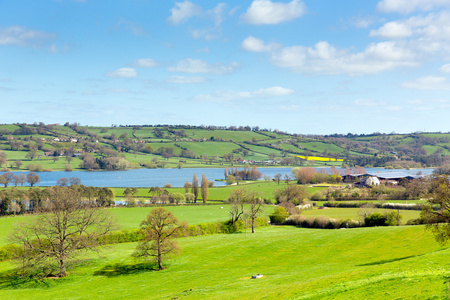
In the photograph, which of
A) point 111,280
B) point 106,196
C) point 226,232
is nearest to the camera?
point 111,280

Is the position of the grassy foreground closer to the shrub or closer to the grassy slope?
the shrub

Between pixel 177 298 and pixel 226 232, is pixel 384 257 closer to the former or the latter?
pixel 177 298

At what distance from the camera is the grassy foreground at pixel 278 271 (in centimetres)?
2295

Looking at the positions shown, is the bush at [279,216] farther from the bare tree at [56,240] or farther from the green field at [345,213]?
the bare tree at [56,240]

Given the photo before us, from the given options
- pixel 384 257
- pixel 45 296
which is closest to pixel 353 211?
pixel 384 257

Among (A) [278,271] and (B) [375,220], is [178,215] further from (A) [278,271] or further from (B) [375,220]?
(A) [278,271]

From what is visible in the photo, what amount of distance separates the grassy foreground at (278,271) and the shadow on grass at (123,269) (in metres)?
0.13

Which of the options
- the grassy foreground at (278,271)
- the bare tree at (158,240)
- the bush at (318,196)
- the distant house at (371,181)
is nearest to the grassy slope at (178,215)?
the bush at (318,196)

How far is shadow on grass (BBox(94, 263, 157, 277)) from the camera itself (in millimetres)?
47844

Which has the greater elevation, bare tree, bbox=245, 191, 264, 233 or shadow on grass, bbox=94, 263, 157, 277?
bare tree, bbox=245, 191, 264, 233

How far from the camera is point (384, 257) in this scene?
41156 mm

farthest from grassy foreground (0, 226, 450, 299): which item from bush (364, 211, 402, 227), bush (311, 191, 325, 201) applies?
bush (311, 191, 325, 201)

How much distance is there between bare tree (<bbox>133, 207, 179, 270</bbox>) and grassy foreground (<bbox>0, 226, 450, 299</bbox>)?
188cm

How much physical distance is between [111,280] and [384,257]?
104ft
